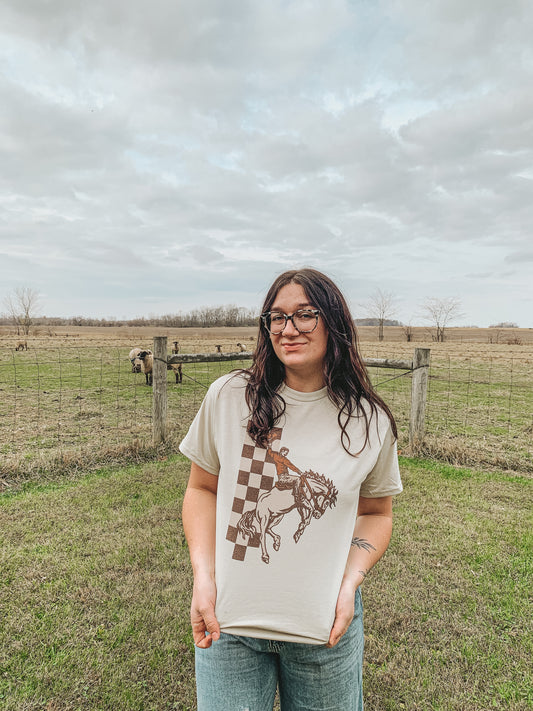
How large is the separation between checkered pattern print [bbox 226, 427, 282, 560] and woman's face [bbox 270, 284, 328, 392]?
248 millimetres

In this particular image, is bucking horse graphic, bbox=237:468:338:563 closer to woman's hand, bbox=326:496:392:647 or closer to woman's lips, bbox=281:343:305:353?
woman's hand, bbox=326:496:392:647

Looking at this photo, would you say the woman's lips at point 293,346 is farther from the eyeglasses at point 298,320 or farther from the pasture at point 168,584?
the pasture at point 168,584

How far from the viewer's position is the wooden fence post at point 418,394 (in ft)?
19.5

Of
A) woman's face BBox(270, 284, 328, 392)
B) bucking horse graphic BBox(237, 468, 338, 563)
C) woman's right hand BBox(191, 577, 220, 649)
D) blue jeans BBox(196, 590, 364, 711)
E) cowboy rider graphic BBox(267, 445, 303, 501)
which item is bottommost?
blue jeans BBox(196, 590, 364, 711)

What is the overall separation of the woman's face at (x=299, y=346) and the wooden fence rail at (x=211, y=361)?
431cm

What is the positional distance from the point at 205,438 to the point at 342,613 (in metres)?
0.66

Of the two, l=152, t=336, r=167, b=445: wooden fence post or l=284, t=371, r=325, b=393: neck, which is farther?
l=152, t=336, r=167, b=445: wooden fence post

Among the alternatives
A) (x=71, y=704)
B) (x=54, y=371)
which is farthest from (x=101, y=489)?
(x=54, y=371)

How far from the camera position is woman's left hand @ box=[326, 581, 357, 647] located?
3.84 ft

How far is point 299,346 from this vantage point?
135 centimetres

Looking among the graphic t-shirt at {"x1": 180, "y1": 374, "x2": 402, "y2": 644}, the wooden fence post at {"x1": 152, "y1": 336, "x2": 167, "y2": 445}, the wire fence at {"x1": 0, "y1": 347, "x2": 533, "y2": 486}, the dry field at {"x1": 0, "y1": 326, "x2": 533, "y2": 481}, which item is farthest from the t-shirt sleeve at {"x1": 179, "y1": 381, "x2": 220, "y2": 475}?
the wooden fence post at {"x1": 152, "y1": 336, "x2": 167, "y2": 445}

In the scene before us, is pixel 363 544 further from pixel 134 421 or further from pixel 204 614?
pixel 134 421

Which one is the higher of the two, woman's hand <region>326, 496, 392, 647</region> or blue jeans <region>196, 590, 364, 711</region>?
woman's hand <region>326, 496, 392, 647</region>

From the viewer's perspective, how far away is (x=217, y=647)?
3.83 feet
